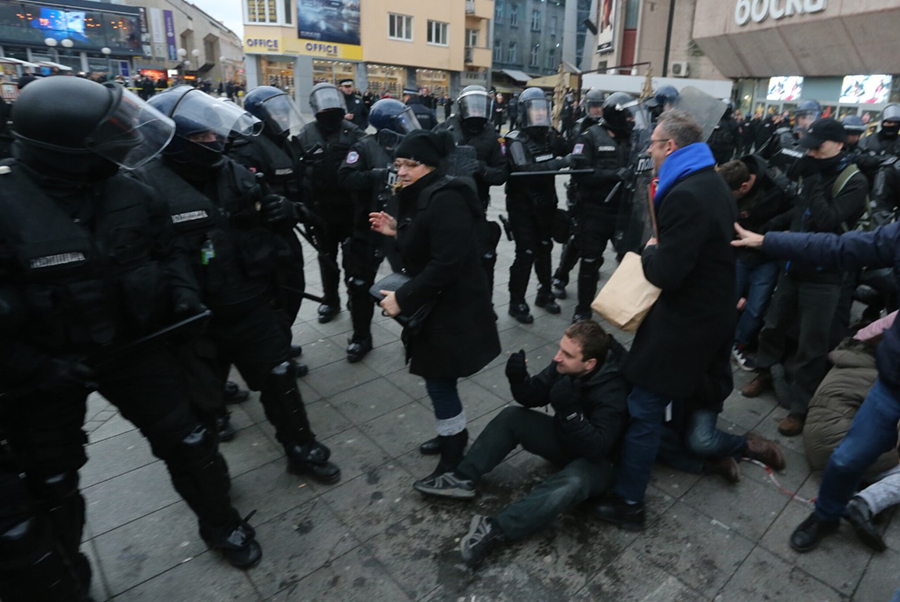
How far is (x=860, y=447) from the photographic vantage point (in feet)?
7.84

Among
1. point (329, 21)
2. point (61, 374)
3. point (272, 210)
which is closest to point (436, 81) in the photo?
point (329, 21)

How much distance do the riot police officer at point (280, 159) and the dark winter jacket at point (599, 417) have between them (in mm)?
1641

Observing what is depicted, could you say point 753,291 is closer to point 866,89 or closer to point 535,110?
point 535,110

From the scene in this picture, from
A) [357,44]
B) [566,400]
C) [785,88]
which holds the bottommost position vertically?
[566,400]

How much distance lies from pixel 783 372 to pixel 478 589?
117 inches

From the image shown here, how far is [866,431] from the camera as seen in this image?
2371 millimetres

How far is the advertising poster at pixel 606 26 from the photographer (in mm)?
35634

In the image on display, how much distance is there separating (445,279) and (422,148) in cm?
62

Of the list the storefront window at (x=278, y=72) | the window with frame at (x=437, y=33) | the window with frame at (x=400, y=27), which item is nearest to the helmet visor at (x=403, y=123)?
the storefront window at (x=278, y=72)

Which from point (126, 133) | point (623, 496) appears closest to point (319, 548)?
point (623, 496)

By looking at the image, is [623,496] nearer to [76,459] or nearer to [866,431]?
[866,431]

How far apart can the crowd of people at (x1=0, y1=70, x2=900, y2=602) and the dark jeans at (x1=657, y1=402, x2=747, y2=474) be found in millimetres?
12

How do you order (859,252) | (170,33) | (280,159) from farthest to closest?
(170,33), (280,159), (859,252)

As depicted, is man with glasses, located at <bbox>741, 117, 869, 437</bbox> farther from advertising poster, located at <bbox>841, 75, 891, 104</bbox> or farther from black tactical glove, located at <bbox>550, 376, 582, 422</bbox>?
advertising poster, located at <bbox>841, 75, 891, 104</bbox>
